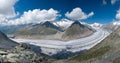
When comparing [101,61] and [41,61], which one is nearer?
[41,61]

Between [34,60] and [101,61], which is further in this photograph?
[101,61]

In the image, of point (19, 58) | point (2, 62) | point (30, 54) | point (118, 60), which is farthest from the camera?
point (118, 60)

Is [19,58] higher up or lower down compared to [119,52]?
lower down

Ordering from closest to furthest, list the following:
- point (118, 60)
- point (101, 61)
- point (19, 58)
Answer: point (19, 58) < point (118, 60) < point (101, 61)

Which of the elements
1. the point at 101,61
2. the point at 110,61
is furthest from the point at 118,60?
the point at 101,61

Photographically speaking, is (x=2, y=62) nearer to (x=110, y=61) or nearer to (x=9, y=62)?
(x=9, y=62)

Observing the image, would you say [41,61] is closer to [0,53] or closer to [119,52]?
[0,53]

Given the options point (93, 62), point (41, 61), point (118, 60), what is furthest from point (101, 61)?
point (41, 61)

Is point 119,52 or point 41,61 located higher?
point 119,52

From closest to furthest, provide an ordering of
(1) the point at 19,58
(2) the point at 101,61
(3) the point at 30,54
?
1. (1) the point at 19,58
2. (3) the point at 30,54
3. (2) the point at 101,61
